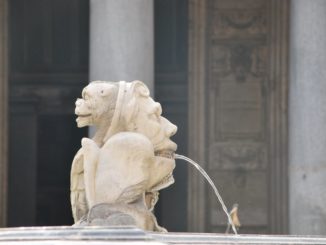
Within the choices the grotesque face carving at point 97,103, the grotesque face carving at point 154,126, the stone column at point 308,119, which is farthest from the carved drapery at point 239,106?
the grotesque face carving at point 97,103

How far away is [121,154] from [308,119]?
1562 centimetres

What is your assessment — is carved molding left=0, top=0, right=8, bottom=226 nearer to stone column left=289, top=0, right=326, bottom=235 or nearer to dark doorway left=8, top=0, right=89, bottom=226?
dark doorway left=8, top=0, right=89, bottom=226

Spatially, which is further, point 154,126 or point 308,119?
point 308,119

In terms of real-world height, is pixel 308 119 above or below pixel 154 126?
below

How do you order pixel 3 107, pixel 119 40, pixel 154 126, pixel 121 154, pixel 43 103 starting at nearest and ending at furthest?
1. pixel 121 154
2. pixel 154 126
3. pixel 119 40
4. pixel 3 107
5. pixel 43 103

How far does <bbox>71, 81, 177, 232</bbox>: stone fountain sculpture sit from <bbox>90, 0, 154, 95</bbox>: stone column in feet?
46.0

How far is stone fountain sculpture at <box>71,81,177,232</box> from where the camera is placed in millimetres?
14773

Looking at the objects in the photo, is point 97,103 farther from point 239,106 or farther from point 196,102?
point 239,106

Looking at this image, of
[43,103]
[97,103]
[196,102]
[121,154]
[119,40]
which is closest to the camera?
[121,154]

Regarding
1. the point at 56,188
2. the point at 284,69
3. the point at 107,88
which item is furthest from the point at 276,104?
the point at 107,88

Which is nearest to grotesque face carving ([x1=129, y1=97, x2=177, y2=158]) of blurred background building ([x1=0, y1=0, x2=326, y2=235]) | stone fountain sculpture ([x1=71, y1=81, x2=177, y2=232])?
stone fountain sculpture ([x1=71, y1=81, x2=177, y2=232])

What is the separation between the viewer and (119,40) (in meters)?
29.4

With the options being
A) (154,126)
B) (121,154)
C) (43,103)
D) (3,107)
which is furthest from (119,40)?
(121,154)

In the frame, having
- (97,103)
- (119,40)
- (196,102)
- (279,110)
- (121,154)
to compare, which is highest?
(119,40)
